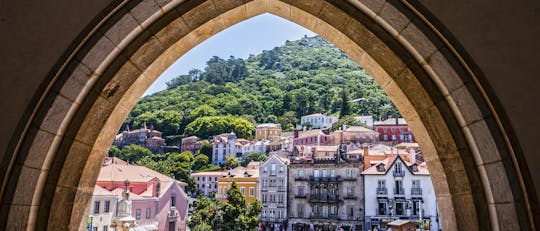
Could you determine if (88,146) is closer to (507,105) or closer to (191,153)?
(507,105)

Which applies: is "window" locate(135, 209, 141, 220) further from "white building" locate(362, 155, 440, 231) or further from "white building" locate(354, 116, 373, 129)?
"white building" locate(354, 116, 373, 129)

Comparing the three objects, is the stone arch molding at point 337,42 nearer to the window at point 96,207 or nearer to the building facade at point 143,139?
the window at point 96,207

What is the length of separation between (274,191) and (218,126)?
33.5m

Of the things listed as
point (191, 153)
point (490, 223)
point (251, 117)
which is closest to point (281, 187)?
point (191, 153)

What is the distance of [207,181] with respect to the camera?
59.0 metres

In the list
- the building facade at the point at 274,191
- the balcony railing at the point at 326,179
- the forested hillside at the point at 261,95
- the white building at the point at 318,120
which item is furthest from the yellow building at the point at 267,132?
the balcony railing at the point at 326,179

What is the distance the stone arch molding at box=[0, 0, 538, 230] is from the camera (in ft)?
9.31

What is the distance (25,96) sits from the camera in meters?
2.90

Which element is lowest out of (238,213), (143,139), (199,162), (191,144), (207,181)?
(238,213)

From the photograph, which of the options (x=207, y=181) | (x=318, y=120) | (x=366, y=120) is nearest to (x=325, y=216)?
(x=207, y=181)

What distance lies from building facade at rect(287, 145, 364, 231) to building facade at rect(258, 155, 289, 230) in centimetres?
96

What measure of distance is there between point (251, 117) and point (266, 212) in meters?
37.7

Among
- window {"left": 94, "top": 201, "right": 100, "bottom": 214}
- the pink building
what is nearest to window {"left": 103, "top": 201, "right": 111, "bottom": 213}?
window {"left": 94, "top": 201, "right": 100, "bottom": 214}

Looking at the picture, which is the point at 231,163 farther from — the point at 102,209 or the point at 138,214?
the point at 102,209
